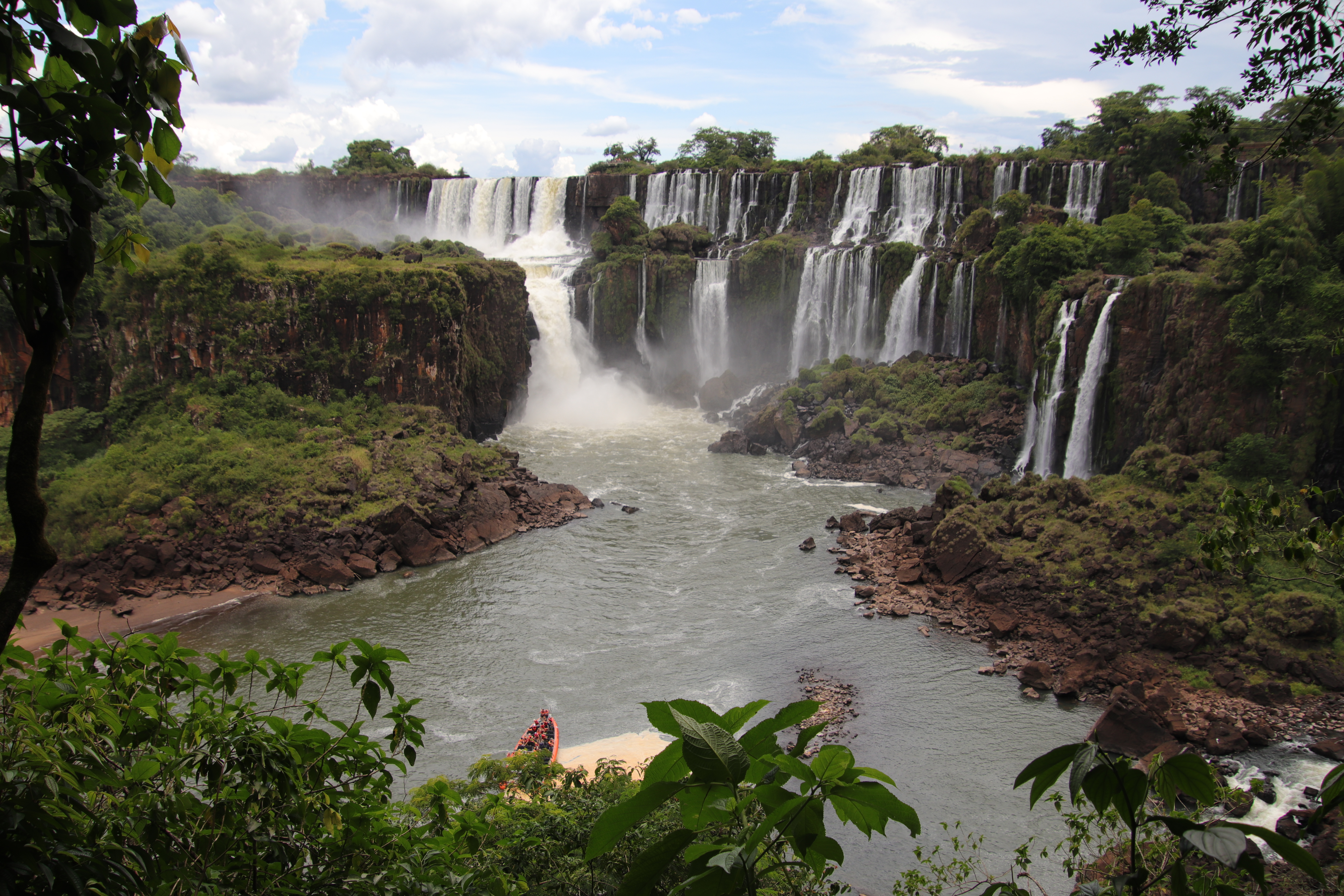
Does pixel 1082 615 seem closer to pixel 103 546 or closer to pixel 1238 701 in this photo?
pixel 1238 701

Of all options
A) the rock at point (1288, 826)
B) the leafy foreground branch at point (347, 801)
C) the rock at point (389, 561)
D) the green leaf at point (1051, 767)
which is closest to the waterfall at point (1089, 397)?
the rock at point (1288, 826)

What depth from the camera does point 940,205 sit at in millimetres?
40188

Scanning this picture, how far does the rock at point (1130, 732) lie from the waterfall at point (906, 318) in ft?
77.8

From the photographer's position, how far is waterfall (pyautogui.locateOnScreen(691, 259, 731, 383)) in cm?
3947

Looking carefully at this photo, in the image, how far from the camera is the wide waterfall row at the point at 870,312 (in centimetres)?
3294

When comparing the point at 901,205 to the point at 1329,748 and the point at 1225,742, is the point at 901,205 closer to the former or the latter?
the point at 1225,742

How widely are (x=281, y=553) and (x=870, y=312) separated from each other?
25970mm

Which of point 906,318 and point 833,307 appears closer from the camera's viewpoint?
point 906,318

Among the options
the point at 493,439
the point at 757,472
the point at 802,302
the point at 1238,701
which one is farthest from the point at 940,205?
the point at 1238,701

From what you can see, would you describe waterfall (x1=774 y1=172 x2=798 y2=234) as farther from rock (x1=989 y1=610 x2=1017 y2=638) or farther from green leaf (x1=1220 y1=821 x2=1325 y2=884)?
green leaf (x1=1220 y1=821 x2=1325 y2=884)

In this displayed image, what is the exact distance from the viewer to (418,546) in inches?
790

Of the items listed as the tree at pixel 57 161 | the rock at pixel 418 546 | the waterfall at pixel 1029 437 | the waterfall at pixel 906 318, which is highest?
the waterfall at pixel 906 318

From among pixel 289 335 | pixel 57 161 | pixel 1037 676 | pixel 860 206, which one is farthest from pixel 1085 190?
pixel 57 161

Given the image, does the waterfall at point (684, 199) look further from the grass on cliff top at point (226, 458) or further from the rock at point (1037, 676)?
the rock at point (1037, 676)
